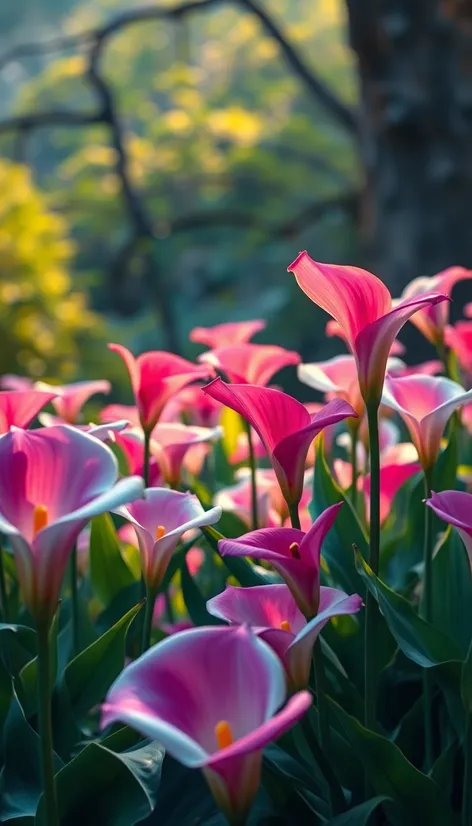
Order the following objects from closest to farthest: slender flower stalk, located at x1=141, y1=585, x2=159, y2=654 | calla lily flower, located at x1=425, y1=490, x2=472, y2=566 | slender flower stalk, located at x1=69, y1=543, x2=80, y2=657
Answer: calla lily flower, located at x1=425, y1=490, x2=472, y2=566, slender flower stalk, located at x1=141, y1=585, x2=159, y2=654, slender flower stalk, located at x1=69, y1=543, x2=80, y2=657

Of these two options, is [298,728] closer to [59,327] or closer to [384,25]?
[384,25]

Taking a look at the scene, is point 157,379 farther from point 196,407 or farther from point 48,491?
point 196,407

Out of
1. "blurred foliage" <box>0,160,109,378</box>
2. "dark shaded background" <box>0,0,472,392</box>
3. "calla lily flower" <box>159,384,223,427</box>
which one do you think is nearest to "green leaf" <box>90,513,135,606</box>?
"calla lily flower" <box>159,384,223,427</box>

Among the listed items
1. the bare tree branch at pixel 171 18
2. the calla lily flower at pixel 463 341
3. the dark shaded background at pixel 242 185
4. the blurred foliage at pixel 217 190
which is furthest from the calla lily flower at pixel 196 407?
the blurred foliage at pixel 217 190

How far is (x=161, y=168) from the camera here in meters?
7.57

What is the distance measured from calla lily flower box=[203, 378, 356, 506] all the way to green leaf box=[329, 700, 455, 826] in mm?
141

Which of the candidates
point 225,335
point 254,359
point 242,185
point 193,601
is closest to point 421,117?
point 225,335

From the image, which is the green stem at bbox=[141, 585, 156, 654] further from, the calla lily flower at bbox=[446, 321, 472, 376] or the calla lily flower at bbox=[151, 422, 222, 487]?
the calla lily flower at bbox=[446, 321, 472, 376]

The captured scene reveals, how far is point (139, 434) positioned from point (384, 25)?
6.67ft

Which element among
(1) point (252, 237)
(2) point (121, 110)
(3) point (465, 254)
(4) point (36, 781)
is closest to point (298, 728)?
(4) point (36, 781)

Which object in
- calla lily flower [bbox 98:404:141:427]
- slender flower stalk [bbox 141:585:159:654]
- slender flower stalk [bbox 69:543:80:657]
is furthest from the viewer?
calla lily flower [bbox 98:404:141:427]

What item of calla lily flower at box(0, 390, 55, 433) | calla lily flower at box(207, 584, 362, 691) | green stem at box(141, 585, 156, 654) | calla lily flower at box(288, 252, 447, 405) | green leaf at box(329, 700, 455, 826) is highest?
calla lily flower at box(288, 252, 447, 405)

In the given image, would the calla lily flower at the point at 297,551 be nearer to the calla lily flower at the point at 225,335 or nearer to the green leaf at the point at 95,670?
the green leaf at the point at 95,670

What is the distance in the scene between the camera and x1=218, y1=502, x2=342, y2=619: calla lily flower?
454mm
